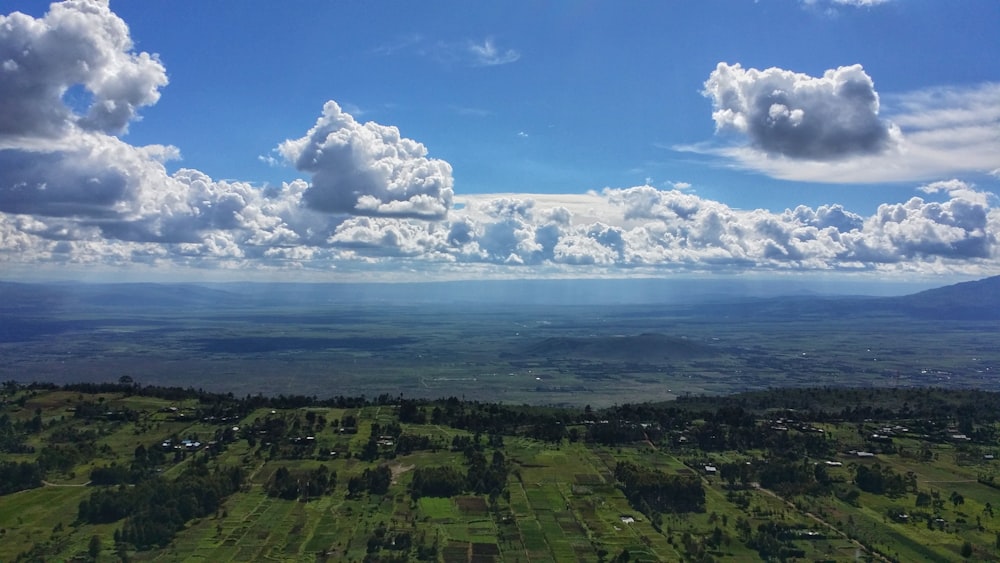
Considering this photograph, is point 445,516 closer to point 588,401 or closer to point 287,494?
point 287,494

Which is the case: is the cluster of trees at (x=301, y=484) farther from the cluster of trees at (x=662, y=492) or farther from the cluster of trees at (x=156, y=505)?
Answer: the cluster of trees at (x=662, y=492)

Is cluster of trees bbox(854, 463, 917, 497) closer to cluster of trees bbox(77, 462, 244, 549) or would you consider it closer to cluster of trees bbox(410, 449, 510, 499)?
cluster of trees bbox(410, 449, 510, 499)

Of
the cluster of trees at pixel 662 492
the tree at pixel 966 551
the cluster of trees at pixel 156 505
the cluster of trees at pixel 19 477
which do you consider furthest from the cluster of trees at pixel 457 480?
the tree at pixel 966 551

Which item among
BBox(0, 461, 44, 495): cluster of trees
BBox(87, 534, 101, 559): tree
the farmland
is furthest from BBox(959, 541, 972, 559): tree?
BBox(0, 461, 44, 495): cluster of trees

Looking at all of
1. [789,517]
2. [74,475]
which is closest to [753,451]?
[789,517]

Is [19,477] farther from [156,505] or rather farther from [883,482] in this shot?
[883,482]
